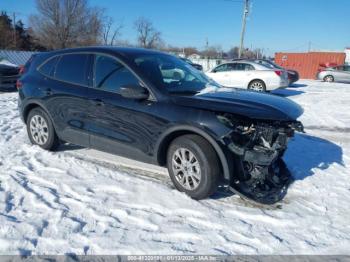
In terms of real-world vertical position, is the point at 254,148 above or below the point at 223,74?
below

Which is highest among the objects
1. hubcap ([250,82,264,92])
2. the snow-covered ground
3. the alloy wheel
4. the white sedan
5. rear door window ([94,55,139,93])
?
rear door window ([94,55,139,93])

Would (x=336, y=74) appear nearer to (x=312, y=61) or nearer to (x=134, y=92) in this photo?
(x=312, y=61)

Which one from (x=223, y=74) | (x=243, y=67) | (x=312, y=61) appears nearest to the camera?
(x=243, y=67)

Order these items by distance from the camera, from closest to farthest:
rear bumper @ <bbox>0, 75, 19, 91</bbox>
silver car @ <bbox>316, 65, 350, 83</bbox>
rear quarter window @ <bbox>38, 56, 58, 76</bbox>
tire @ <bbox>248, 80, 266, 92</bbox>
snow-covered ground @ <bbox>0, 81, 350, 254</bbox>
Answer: snow-covered ground @ <bbox>0, 81, 350, 254</bbox> → rear quarter window @ <bbox>38, 56, 58, 76</bbox> → rear bumper @ <bbox>0, 75, 19, 91</bbox> → tire @ <bbox>248, 80, 266, 92</bbox> → silver car @ <bbox>316, 65, 350, 83</bbox>

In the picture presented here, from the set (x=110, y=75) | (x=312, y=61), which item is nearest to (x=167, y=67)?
(x=110, y=75)

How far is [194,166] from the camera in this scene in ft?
13.7

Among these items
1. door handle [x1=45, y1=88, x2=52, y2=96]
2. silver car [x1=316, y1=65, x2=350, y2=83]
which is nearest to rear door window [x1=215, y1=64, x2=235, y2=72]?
door handle [x1=45, y1=88, x2=52, y2=96]

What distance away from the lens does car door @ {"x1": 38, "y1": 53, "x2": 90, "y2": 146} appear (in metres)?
5.24

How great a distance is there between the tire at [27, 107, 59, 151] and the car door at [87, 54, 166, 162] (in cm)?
102

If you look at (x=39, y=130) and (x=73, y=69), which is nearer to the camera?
(x=73, y=69)

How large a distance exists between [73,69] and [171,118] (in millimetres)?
2071

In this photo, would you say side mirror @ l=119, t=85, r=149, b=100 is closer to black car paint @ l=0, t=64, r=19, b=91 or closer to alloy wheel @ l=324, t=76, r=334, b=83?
black car paint @ l=0, t=64, r=19, b=91

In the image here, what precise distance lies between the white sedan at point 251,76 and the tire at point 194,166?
35.9ft

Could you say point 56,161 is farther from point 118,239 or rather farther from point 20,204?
point 118,239
